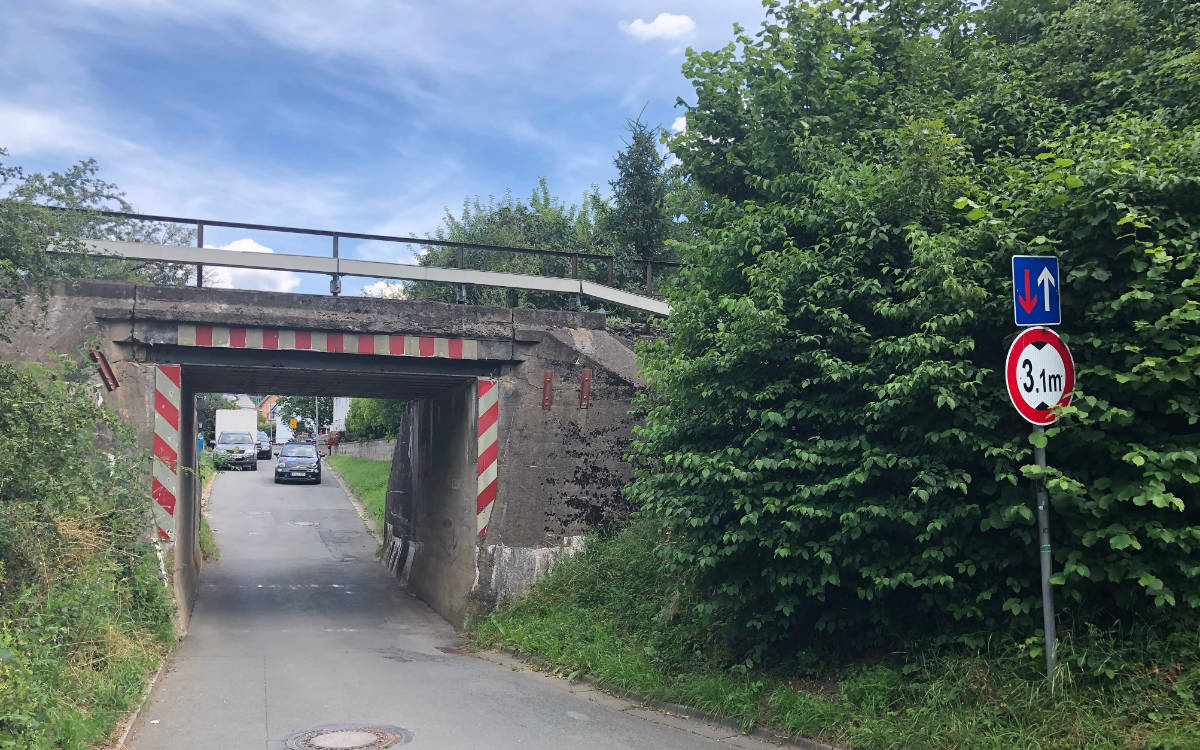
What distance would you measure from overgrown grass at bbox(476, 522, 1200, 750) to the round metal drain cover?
2413mm

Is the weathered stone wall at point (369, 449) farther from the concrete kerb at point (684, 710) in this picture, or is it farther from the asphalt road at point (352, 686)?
the concrete kerb at point (684, 710)

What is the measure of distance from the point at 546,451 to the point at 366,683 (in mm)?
4712

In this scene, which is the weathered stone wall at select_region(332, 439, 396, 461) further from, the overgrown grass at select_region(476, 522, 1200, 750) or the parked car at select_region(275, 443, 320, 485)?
the overgrown grass at select_region(476, 522, 1200, 750)

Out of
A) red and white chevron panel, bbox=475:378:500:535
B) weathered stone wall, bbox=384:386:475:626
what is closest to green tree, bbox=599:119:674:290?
weathered stone wall, bbox=384:386:475:626

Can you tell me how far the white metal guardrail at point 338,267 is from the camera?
1188 cm

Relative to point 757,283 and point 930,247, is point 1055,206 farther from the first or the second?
point 757,283

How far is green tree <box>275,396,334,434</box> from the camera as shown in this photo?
72125 millimetres

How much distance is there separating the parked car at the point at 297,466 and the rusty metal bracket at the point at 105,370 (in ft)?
91.6

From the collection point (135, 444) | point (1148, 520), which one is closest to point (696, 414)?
point (1148, 520)

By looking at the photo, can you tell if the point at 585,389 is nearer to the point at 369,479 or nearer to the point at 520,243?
the point at 520,243

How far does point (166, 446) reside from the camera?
12203mm

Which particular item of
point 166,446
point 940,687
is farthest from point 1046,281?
point 166,446

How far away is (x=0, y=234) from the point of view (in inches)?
378

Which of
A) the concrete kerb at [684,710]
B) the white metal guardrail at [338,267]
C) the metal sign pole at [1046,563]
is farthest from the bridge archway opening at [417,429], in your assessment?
the metal sign pole at [1046,563]
